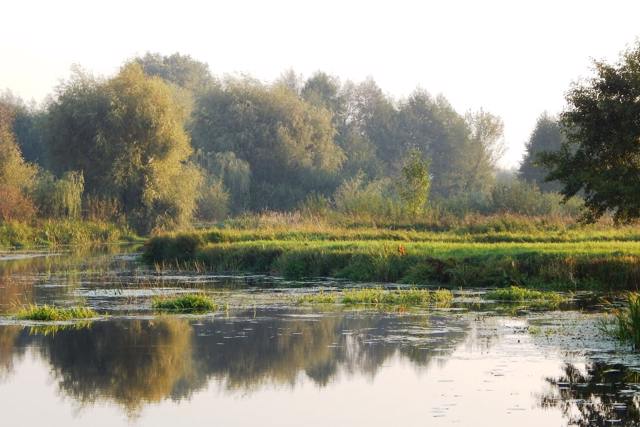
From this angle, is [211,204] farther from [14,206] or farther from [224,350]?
[224,350]

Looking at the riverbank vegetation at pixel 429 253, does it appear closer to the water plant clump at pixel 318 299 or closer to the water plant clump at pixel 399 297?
the water plant clump at pixel 399 297

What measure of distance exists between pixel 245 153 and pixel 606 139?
4847 cm

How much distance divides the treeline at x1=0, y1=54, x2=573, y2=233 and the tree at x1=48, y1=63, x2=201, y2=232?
0.25 ft

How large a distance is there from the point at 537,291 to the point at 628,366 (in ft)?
31.4

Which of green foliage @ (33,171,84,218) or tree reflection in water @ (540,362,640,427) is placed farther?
green foliage @ (33,171,84,218)

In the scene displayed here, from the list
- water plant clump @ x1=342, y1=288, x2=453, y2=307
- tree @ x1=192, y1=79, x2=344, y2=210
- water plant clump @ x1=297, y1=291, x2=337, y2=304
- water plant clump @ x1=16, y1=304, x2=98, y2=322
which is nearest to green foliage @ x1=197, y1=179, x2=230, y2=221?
tree @ x1=192, y1=79, x2=344, y2=210

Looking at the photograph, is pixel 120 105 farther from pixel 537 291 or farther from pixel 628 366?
pixel 628 366

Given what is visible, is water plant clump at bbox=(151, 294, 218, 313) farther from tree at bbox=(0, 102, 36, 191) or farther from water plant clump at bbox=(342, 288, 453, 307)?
tree at bbox=(0, 102, 36, 191)

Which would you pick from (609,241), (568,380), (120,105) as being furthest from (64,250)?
(568,380)

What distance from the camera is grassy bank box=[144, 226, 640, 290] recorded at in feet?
89.5

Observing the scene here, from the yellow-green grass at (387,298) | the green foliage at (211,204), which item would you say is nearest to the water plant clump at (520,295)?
the yellow-green grass at (387,298)

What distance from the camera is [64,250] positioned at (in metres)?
46.5

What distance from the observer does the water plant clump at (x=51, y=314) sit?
2200 cm

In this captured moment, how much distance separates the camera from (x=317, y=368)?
668 inches
